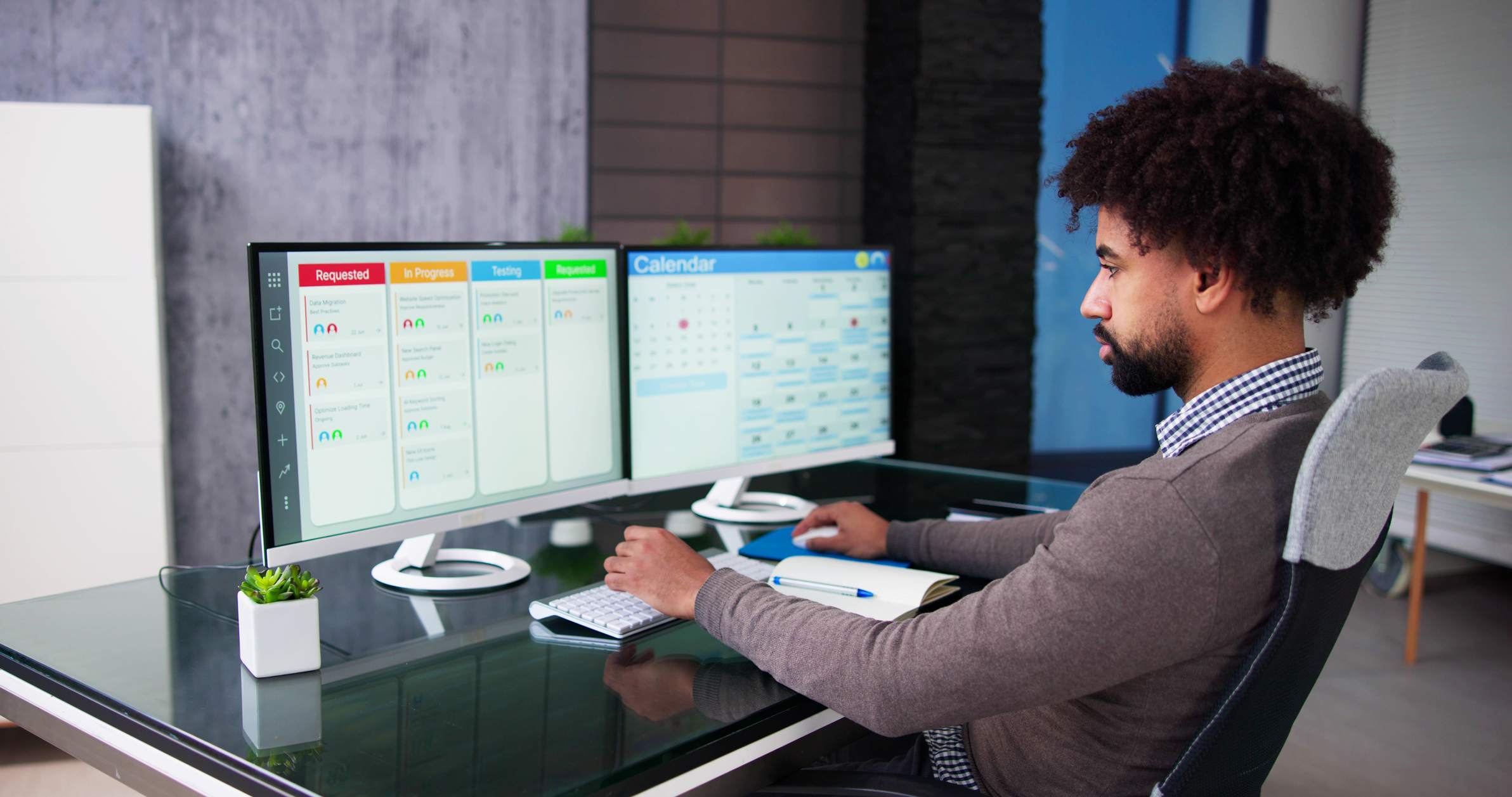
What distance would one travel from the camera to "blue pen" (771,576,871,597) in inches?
58.3

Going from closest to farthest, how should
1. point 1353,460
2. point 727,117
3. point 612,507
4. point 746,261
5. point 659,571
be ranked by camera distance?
1. point 1353,460
2. point 659,571
3. point 746,261
4. point 612,507
5. point 727,117

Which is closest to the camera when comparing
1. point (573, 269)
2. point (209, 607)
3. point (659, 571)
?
point (659, 571)

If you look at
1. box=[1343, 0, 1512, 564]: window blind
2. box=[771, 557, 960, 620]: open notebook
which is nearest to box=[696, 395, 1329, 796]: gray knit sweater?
box=[771, 557, 960, 620]: open notebook

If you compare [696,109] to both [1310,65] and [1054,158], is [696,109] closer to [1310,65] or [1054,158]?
[1054,158]

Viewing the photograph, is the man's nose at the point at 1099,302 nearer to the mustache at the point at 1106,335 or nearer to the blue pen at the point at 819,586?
the mustache at the point at 1106,335

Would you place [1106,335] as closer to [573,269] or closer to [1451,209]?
[573,269]

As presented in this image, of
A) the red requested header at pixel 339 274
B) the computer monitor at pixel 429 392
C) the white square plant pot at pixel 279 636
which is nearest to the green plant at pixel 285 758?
the white square plant pot at pixel 279 636

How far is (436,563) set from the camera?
1704mm

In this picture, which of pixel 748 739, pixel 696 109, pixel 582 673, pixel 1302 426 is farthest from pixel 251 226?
pixel 1302 426

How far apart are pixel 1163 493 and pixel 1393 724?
2526 mm

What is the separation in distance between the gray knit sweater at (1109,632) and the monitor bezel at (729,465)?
679 millimetres

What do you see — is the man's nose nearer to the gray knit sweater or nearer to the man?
the man

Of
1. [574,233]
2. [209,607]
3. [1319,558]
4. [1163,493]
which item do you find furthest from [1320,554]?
[574,233]

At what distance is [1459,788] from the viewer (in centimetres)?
265
